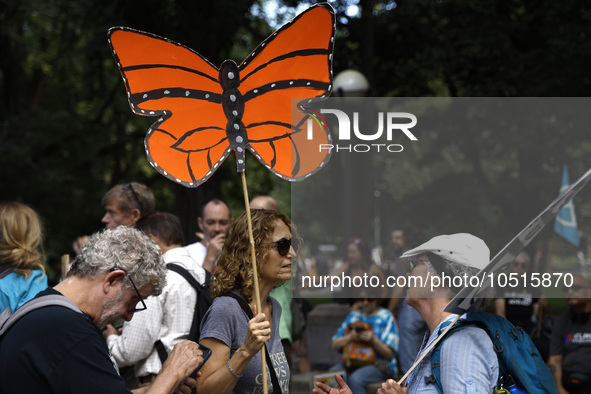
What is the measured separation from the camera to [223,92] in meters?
3.47

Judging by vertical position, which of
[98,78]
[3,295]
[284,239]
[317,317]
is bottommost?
[317,317]

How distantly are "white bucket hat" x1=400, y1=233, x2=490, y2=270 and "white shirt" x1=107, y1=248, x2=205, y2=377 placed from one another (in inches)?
54.8

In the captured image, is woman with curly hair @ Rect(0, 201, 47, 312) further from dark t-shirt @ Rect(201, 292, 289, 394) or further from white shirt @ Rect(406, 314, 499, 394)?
white shirt @ Rect(406, 314, 499, 394)

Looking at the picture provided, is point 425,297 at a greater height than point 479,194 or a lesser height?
lesser

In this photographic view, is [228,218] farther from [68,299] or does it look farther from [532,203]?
[68,299]

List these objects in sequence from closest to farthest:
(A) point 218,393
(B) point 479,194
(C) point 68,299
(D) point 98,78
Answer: (C) point 68,299 < (A) point 218,393 < (B) point 479,194 < (D) point 98,78

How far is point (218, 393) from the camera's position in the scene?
10.1 ft

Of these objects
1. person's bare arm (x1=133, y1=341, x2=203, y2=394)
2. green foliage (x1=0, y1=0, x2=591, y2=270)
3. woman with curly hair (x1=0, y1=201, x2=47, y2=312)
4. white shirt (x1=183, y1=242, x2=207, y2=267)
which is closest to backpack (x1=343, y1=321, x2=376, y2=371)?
green foliage (x1=0, y1=0, x2=591, y2=270)

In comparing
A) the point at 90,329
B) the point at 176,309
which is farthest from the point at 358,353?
the point at 90,329

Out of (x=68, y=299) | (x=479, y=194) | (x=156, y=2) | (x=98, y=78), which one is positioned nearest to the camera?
(x=68, y=299)

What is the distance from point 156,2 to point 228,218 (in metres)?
6.39

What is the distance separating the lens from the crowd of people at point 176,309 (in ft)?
7.76

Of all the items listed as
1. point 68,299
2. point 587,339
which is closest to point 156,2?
point 587,339

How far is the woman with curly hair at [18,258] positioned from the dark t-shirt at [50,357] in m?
1.73
